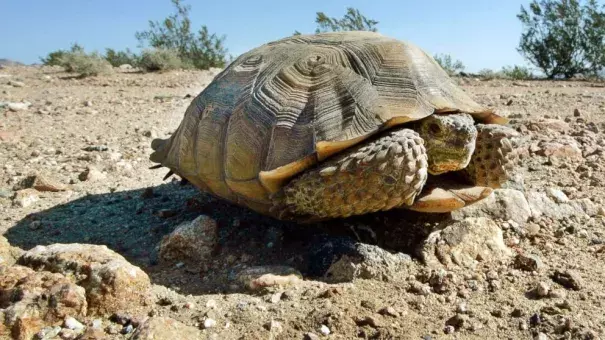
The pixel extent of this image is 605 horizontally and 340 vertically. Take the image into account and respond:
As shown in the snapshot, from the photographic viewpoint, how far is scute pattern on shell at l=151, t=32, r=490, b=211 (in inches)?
117

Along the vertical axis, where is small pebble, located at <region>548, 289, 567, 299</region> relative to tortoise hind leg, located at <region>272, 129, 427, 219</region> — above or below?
below

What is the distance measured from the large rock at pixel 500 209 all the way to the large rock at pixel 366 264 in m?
0.70

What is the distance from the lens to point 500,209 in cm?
→ 362

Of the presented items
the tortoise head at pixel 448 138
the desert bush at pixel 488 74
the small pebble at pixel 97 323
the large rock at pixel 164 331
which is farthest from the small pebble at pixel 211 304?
the desert bush at pixel 488 74

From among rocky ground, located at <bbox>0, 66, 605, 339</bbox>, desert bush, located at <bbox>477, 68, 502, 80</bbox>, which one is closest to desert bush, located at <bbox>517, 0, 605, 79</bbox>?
desert bush, located at <bbox>477, 68, 502, 80</bbox>

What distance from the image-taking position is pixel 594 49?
14.4 metres

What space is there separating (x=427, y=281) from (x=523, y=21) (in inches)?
596

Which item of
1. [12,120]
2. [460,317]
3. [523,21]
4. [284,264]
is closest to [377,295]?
[460,317]

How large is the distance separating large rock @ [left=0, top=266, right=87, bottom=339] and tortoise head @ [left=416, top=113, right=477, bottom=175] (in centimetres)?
190

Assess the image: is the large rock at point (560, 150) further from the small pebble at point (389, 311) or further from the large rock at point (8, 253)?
the large rock at point (8, 253)

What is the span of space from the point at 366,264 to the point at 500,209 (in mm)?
1184

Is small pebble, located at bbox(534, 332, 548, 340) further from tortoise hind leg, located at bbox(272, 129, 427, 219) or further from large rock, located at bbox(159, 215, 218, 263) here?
large rock, located at bbox(159, 215, 218, 263)

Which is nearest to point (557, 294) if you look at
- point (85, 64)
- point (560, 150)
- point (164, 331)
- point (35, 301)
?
point (164, 331)

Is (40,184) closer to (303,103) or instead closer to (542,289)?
(303,103)
